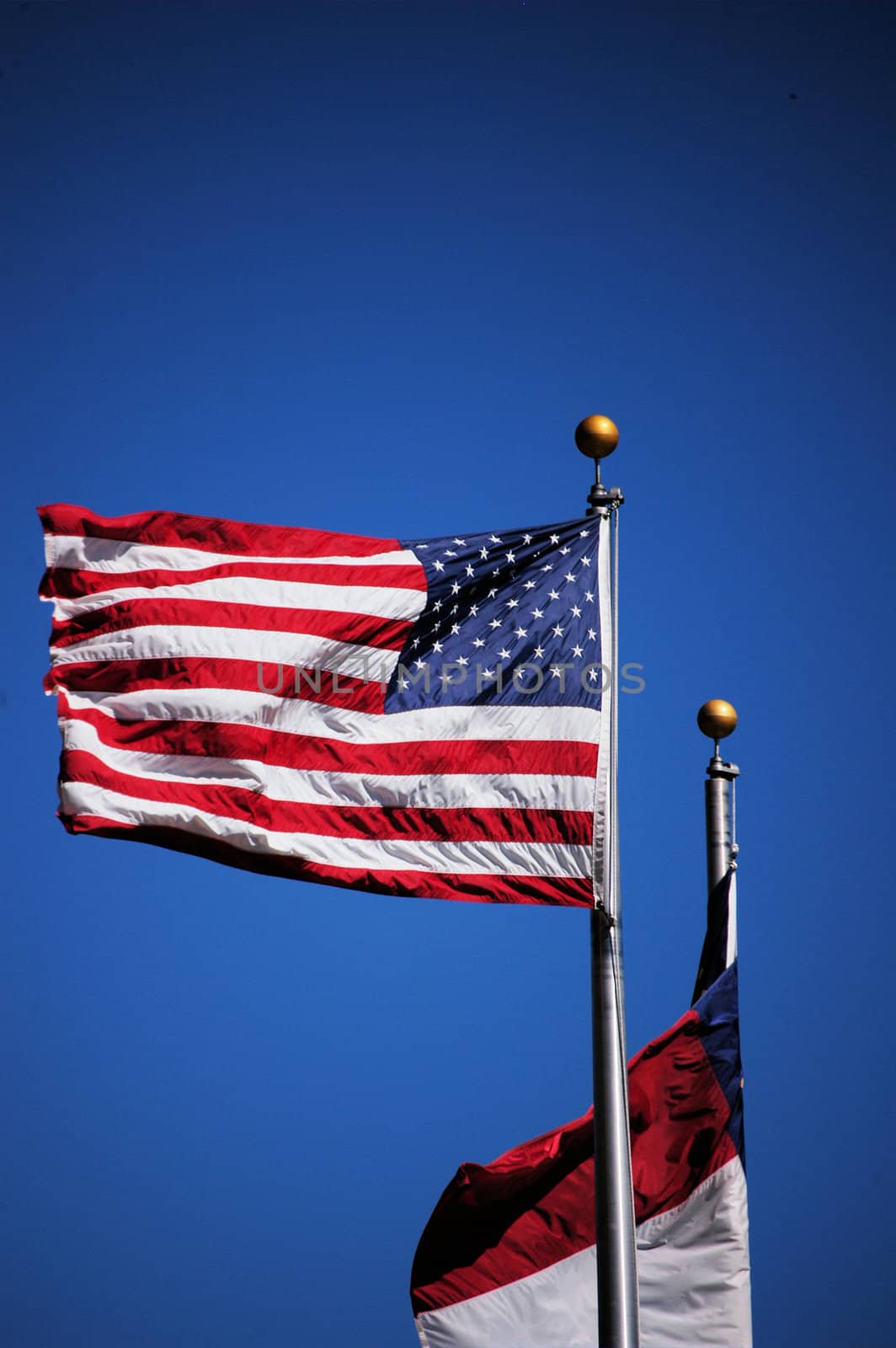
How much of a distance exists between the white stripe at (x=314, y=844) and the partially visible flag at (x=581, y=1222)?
250cm

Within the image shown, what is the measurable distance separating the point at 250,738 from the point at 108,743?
1.05m

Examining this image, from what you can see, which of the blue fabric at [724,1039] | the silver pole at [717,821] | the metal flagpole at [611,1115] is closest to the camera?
the metal flagpole at [611,1115]

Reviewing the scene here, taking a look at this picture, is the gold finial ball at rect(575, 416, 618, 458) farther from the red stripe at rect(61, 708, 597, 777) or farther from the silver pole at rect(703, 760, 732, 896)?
the silver pole at rect(703, 760, 732, 896)

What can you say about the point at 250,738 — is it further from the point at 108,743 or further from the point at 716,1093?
the point at 716,1093

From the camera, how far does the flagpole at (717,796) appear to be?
43.2 ft

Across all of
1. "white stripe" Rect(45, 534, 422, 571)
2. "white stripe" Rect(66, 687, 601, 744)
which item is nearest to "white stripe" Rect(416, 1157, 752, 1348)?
"white stripe" Rect(66, 687, 601, 744)

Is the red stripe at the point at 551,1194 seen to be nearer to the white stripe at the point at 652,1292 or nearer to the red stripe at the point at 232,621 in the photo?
the white stripe at the point at 652,1292

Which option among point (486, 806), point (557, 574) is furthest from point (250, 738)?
point (557, 574)

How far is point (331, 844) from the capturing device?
11.2 m

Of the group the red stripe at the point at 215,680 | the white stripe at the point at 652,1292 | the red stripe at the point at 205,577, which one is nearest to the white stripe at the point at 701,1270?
the white stripe at the point at 652,1292

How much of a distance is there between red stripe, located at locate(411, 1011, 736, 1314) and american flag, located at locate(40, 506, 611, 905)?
2.56 meters

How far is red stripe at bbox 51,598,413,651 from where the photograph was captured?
465 inches

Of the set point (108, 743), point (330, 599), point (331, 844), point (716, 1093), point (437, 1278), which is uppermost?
point (330, 599)

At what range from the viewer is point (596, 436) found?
38.8 ft
